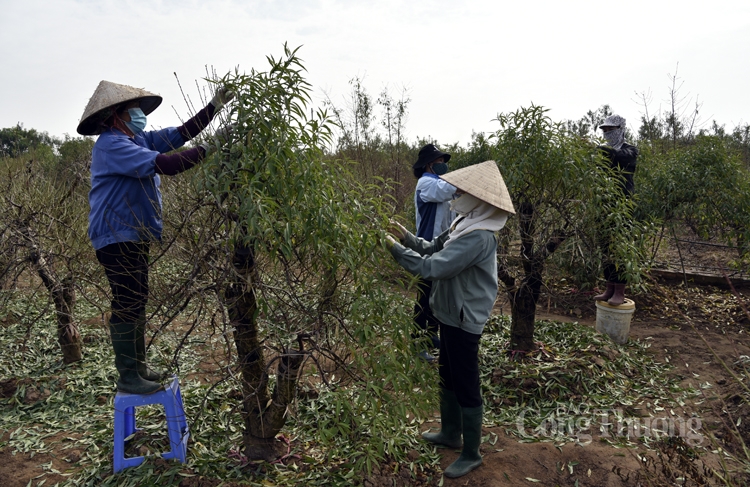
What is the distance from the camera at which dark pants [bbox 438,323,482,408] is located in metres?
2.89

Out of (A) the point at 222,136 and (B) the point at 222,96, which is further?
(B) the point at 222,96

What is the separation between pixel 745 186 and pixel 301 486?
6201mm

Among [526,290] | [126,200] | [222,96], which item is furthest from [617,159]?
[126,200]

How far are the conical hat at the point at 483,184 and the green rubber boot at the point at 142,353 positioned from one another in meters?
1.80

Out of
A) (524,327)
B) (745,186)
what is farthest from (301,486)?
(745,186)

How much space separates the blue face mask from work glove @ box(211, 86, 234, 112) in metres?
0.56

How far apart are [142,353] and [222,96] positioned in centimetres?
150

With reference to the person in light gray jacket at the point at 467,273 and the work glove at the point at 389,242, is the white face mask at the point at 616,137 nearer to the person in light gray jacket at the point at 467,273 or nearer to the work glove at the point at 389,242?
the person in light gray jacket at the point at 467,273

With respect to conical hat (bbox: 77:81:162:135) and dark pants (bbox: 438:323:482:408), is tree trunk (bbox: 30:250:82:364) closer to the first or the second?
conical hat (bbox: 77:81:162:135)

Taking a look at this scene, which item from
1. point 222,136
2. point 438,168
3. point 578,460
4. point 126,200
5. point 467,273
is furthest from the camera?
point 438,168

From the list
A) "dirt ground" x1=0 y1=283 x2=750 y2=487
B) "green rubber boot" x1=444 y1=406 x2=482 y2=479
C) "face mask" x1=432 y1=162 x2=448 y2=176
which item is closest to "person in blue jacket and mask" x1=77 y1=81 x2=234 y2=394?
"dirt ground" x1=0 y1=283 x2=750 y2=487

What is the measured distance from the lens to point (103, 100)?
8.75ft

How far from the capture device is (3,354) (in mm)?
4590

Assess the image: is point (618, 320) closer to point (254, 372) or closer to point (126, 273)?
point (254, 372)
